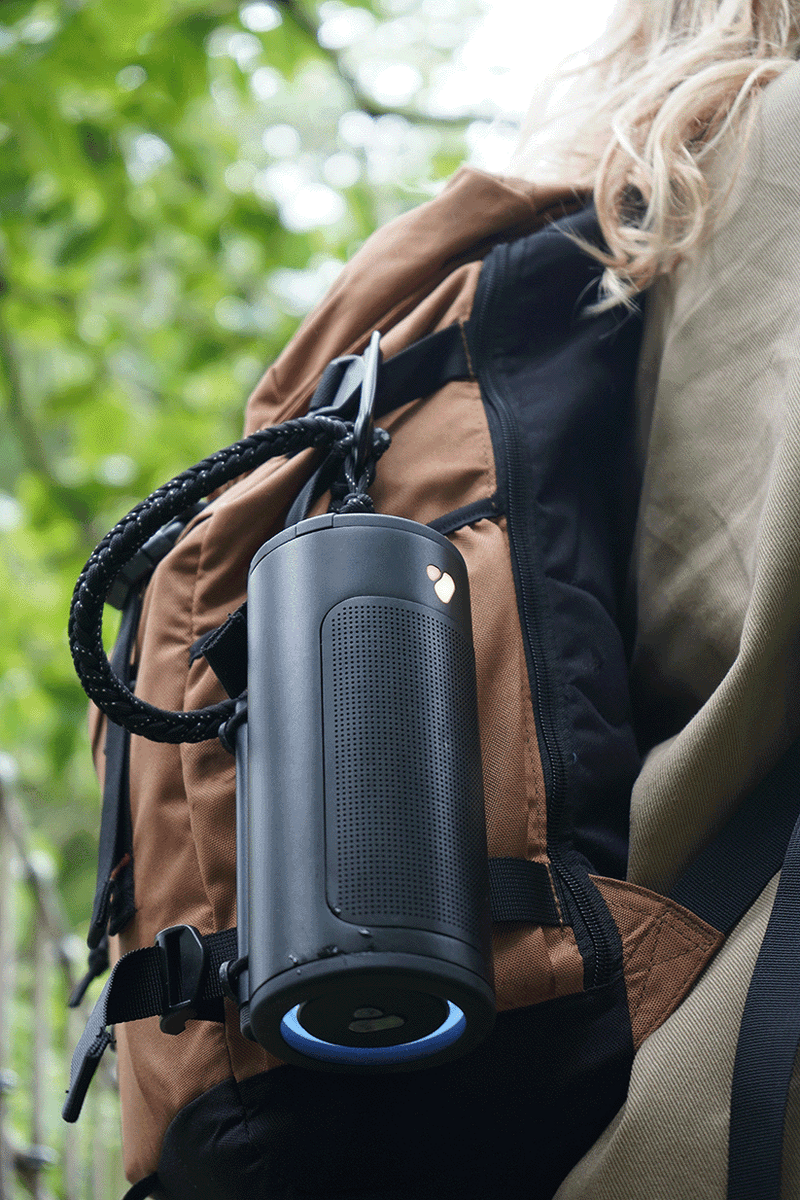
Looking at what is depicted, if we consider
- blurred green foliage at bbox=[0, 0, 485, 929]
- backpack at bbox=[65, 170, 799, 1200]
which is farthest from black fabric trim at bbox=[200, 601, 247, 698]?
blurred green foliage at bbox=[0, 0, 485, 929]

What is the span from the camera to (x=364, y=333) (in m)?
0.94

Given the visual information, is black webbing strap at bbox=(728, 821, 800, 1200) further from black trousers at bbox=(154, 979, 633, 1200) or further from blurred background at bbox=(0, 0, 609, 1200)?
blurred background at bbox=(0, 0, 609, 1200)

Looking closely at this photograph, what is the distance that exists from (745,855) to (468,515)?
1.02 ft

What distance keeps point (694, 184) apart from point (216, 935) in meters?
0.67

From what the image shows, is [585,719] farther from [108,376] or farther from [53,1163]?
[108,376]

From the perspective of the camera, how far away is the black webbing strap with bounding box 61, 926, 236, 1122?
0.67 metres

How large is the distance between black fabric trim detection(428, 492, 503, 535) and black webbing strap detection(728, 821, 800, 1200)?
35 centimetres

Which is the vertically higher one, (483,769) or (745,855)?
(483,769)

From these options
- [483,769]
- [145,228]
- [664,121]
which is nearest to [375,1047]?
[483,769]

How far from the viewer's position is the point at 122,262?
3.14 m

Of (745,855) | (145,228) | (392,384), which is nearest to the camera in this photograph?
(745,855)

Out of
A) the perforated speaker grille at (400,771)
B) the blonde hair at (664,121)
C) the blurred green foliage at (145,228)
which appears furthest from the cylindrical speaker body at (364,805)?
the blurred green foliage at (145,228)

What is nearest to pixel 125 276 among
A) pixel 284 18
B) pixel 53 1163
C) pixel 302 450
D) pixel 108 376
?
pixel 108 376

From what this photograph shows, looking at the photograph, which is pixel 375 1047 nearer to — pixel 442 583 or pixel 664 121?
pixel 442 583
